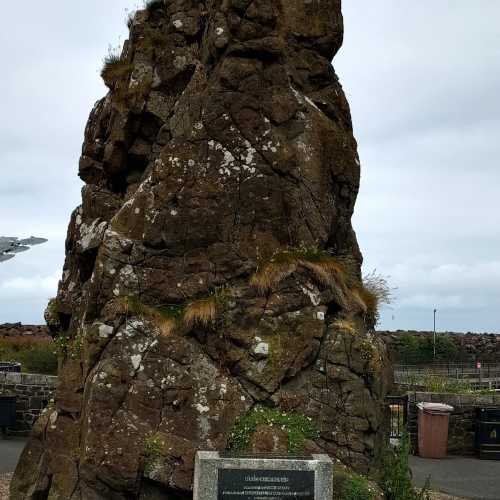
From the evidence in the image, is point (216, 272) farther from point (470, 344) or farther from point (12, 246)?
point (470, 344)

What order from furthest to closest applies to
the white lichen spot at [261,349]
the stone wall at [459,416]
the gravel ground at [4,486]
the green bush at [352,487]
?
the stone wall at [459,416] → the gravel ground at [4,486] → the white lichen spot at [261,349] → the green bush at [352,487]

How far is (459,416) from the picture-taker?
16344 millimetres

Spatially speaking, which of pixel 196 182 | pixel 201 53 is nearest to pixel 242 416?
pixel 196 182

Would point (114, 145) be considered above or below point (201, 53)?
below

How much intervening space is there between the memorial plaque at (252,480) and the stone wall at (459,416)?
10196 mm

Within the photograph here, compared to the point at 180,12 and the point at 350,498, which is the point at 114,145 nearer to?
the point at 180,12

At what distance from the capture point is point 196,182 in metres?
8.73

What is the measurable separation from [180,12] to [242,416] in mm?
6286

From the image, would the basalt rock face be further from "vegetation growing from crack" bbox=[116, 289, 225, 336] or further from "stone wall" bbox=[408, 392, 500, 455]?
"stone wall" bbox=[408, 392, 500, 455]

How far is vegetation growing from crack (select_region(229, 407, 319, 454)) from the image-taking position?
7590 millimetres

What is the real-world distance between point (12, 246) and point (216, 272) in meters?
24.8

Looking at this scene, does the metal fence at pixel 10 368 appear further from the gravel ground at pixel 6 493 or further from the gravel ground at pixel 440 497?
the gravel ground at pixel 440 497

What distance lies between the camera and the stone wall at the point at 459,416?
16.2 metres

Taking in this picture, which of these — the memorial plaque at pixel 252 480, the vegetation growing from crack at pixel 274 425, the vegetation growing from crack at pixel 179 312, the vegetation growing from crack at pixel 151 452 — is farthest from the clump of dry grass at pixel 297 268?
the memorial plaque at pixel 252 480
